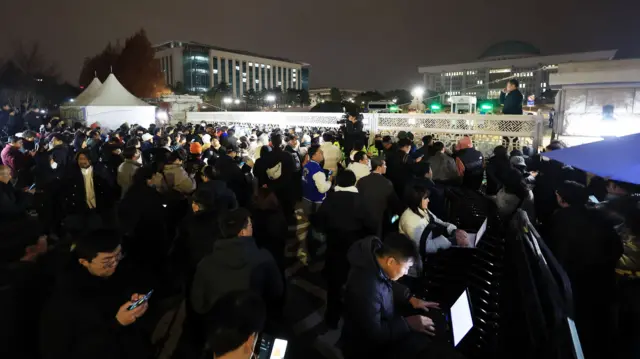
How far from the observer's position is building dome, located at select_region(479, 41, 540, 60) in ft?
267

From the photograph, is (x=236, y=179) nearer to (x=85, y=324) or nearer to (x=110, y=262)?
(x=110, y=262)

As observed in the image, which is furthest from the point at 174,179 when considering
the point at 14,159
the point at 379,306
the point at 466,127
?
the point at 466,127

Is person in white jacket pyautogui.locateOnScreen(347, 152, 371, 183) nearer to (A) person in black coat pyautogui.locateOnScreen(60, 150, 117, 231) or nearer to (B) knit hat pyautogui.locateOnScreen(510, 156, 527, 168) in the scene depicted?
(B) knit hat pyautogui.locateOnScreen(510, 156, 527, 168)

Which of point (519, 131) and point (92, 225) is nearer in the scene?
point (92, 225)

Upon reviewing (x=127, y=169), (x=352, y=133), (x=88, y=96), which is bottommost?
(x=127, y=169)

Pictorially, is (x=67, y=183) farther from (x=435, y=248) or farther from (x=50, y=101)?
(x=50, y=101)

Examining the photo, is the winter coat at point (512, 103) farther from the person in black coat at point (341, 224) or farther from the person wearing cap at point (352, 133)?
the person in black coat at point (341, 224)

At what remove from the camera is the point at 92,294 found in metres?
2.23

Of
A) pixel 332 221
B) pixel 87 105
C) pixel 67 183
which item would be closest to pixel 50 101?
pixel 87 105

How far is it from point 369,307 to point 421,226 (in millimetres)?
1530

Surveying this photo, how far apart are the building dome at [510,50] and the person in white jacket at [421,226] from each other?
286 feet

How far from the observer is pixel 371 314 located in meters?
2.55

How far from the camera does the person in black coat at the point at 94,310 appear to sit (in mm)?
2055

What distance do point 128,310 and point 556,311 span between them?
2.40 metres
